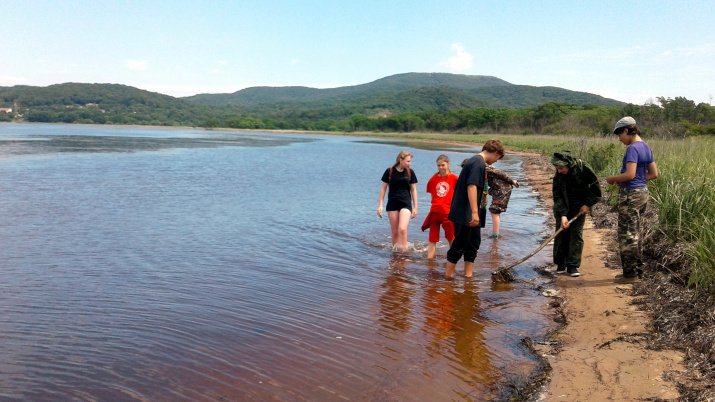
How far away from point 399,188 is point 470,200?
234 cm

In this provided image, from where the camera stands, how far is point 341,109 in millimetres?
188000

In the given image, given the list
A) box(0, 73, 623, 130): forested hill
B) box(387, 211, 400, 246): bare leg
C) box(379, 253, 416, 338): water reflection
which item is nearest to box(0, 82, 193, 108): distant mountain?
box(0, 73, 623, 130): forested hill

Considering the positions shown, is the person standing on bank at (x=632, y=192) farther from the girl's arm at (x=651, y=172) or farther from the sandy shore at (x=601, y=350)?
the sandy shore at (x=601, y=350)

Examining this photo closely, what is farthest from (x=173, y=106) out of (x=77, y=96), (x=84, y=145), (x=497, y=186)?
(x=497, y=186)

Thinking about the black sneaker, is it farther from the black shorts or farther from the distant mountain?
the distant mountain

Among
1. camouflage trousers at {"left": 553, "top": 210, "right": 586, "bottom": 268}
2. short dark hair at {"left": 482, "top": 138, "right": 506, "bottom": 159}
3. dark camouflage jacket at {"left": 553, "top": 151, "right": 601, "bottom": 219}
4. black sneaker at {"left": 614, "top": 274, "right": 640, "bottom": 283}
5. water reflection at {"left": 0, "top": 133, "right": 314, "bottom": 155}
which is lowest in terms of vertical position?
water reflection at {"left": 0, "top": 133, "right": 314, "bottom": 155}

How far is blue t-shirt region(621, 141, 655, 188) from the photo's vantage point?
20.6ft

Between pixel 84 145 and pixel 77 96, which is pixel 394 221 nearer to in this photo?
pixel 84 145

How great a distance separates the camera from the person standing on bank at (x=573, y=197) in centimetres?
696

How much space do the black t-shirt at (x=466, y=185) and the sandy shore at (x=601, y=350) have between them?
148cm

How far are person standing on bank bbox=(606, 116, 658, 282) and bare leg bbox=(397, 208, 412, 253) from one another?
3.28 metres

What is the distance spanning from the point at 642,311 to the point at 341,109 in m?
186

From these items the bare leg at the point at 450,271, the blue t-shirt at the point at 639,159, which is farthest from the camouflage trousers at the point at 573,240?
the bare leg at the point at 450,271

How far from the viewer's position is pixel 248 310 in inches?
231
